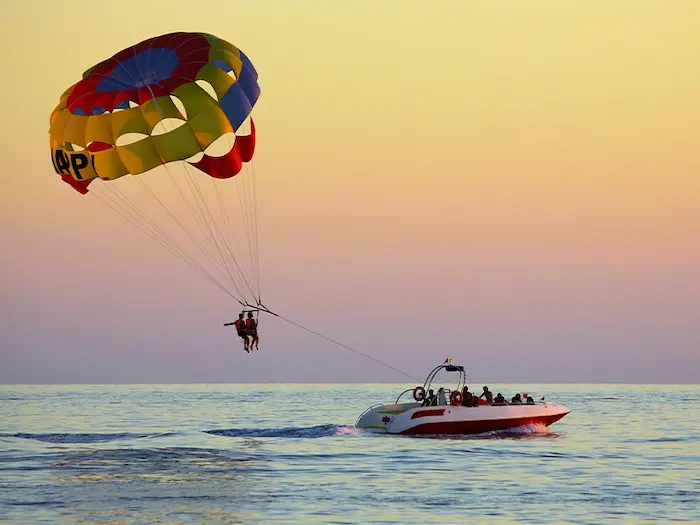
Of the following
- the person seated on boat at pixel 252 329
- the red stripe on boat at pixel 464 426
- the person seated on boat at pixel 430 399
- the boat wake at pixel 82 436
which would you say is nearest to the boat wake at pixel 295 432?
the boat wake at pixel 82 436

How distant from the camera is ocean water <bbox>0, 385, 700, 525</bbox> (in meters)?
25.0

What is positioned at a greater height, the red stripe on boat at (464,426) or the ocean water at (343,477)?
the red stripe on boat at (464,426)

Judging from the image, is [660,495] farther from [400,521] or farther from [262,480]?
[262,480]

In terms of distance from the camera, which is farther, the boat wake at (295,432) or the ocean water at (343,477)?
A: the boat wake at (295,432)

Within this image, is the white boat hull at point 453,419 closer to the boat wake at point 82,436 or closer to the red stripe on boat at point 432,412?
the red stripe on boat at point 432,412

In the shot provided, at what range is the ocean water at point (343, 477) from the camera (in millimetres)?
24969

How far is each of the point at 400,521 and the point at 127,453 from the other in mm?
16775

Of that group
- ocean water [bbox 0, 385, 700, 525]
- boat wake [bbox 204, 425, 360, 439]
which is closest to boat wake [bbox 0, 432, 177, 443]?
ocean water [bbox 0, 385, 700, 525]

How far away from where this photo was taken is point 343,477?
3172cm

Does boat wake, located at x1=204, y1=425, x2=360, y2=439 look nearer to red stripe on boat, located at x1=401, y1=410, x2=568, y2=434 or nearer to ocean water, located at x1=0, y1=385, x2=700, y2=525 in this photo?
ocean water, located at x1=0, y1=385, x2=700, y2=525

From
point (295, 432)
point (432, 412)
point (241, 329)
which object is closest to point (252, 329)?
point (241, 329)

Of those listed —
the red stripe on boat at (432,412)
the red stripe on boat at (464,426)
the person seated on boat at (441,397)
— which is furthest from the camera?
the person seated on boat at (441,397)

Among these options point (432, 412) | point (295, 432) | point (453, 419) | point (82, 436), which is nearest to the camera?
point (432, 412)

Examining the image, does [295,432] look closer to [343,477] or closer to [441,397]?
[441,397]
